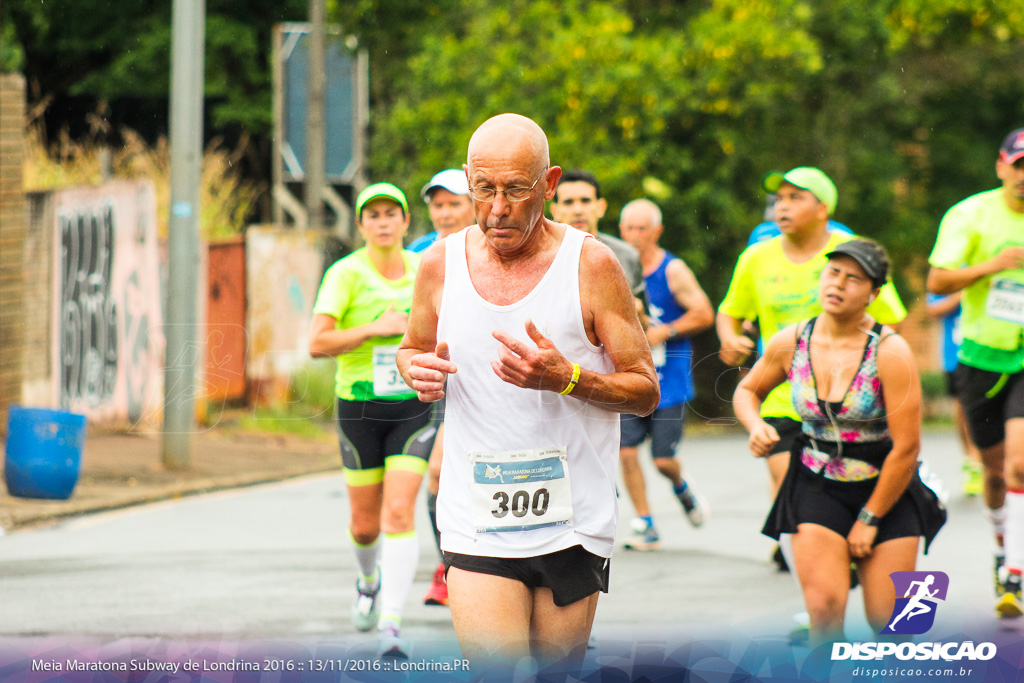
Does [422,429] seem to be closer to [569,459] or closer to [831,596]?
[831,596]

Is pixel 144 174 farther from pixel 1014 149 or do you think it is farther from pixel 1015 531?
pixel 1015 531

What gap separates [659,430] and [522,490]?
491cm

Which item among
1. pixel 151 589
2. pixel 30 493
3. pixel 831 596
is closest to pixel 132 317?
pixel 30 493

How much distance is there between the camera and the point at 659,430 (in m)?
8.20

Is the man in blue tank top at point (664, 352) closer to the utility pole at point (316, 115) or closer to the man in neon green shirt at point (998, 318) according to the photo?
the man in neon green shirt at point (998, 318)

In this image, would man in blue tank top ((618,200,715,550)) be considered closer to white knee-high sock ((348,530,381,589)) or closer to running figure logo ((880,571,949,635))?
Answer: white knee-high sock ((348,530,381,589))

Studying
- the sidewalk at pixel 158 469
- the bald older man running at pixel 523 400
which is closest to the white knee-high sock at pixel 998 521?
the bald older man running at pixel 523 400

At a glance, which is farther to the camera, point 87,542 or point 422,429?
point 87,542

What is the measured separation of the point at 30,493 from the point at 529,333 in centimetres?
692

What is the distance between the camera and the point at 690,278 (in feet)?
25.5

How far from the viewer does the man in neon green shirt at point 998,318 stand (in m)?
5.81

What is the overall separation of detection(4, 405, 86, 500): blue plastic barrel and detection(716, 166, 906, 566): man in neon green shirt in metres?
4.89

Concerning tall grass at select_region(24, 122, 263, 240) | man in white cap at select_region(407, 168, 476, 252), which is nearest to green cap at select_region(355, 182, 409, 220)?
man in white cap at select_region(407, 168, 476, 252)

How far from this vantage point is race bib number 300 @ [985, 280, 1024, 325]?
5.87 meters
